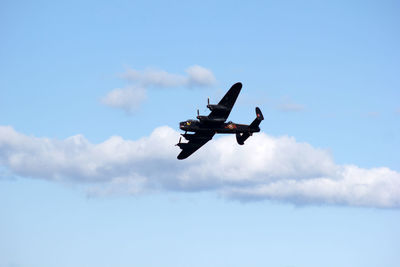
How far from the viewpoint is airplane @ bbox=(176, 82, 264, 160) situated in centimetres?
8481

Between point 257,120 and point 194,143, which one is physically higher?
point 257,120

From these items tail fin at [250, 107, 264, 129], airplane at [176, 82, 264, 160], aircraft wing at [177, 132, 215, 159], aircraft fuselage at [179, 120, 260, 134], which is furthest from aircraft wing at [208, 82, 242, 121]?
tail fin at [250, 107, 264, 129]

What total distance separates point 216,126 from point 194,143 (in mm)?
Answer: 6170

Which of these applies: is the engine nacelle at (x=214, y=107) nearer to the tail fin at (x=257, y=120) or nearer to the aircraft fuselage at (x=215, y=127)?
the aircraft fuselage at (x=215, y=127)

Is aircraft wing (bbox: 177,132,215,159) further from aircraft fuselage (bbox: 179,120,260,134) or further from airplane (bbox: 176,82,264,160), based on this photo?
aircraft fuselage (bbox: 179,120,260,134)

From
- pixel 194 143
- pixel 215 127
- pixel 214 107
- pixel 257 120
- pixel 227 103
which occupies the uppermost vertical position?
pixel 257 120

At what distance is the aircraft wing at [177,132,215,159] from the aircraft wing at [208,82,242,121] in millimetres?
4217

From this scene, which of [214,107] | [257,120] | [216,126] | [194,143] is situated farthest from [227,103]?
A: [194,143]

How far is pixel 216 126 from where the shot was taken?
87.9m

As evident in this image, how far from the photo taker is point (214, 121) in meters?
86.2

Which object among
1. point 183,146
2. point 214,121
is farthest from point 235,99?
point 183,146

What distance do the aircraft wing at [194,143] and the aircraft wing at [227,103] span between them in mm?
4217

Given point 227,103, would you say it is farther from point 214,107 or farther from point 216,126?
point 216,126

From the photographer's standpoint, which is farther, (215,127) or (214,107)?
(215,127)
